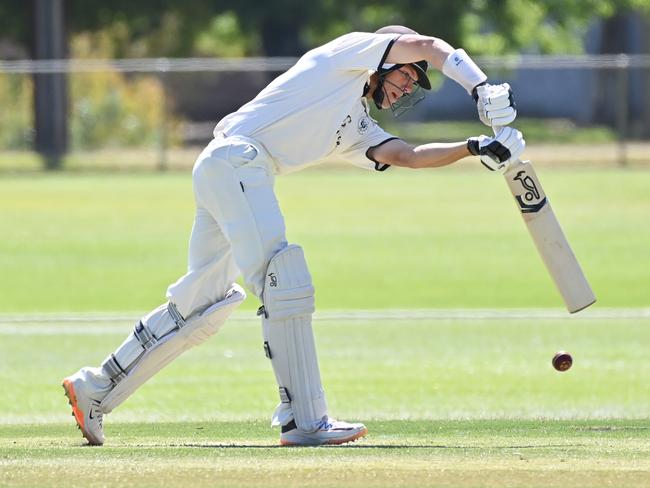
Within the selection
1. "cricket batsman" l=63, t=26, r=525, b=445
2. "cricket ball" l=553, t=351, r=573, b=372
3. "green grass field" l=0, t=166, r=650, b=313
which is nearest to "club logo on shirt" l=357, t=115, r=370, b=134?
"cricket batsman" l=63, t=26, r=525, b=445

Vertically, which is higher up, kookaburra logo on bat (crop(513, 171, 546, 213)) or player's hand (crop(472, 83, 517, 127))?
player's hand (crop(472, 83, 517, 127))

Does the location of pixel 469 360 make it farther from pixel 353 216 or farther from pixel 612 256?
pixel 353 216

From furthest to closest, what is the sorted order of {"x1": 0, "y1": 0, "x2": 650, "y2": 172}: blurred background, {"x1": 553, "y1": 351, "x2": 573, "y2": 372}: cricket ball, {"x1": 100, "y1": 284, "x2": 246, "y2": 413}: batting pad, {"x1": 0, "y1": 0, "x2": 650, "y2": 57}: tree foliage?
{"x1": 0, "y1": 0, "x2": 650, "y2": 57}: tree foliage
{"x1": 0, "y1": 0, "x2": 650, "y2": 172}: blurred background
{"x1": 553, "y1": 351, "x2": 573, "y2": 372}: cricket ball
{"x1": 100, "y1": 284, "x2": 246, "y2": 413}: batting pad

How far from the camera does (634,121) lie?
44062 mm

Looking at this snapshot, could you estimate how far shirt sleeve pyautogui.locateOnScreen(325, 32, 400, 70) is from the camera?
6.86 metres

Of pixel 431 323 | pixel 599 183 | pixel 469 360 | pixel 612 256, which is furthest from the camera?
pixel 599 183

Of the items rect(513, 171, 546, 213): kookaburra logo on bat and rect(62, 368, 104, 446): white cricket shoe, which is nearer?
rect(513, 171, 546, 213): kookaburra logo on bat

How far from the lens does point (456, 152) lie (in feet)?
23.3

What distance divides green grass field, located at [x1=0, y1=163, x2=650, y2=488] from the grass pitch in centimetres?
2

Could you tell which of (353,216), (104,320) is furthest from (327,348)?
(353,216)

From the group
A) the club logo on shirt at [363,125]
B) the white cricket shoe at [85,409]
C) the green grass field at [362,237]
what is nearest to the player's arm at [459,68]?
the club logo on shirt at [363,125]

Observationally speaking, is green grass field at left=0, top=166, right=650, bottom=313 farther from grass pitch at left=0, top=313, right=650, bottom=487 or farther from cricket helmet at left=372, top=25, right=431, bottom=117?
cricket helmet at left=372, top=25, right=431, bottom=117

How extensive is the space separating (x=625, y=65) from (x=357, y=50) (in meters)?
20.4

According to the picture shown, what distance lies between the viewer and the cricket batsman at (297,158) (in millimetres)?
6828
